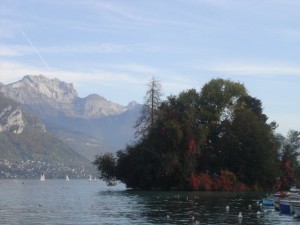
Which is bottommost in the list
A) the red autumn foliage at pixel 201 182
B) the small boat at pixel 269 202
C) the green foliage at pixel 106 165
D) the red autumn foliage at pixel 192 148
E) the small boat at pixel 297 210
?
the small boat at pixel 297 210

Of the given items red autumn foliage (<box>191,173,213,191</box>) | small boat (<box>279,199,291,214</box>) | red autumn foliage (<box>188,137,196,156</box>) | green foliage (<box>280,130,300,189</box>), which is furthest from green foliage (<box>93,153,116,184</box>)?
small boat (<box>279,199,291,214</box>)

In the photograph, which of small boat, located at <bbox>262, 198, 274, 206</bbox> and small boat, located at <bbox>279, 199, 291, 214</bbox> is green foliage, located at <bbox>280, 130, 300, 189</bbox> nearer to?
small boat, located at <bbox>262, 198, 274, 206</bbox>

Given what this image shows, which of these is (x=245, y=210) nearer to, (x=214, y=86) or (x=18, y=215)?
(x=18, y=215)

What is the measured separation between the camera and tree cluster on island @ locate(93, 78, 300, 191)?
325ft

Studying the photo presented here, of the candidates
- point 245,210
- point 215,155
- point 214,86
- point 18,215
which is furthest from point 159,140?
point 18,215

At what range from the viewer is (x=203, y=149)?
105m

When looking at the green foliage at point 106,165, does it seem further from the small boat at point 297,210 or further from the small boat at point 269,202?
the small boat at point 297,210

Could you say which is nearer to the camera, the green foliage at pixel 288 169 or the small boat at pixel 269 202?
the small boat at pixel 269 202

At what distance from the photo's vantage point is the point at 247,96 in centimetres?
11562

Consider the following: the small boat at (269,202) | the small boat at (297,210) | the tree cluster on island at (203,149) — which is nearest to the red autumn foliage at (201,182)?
the tree cluster on island at (203,149)

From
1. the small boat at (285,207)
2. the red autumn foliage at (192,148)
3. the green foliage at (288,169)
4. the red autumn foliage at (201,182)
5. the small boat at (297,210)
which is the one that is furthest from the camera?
the green foliage at (288,169)

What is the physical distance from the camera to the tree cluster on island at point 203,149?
325ft

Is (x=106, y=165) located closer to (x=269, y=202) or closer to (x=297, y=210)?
(x=269, y=202)

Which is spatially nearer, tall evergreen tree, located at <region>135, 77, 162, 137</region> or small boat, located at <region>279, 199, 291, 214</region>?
small boat, located at <region>279, 199, 291, 214</region>
